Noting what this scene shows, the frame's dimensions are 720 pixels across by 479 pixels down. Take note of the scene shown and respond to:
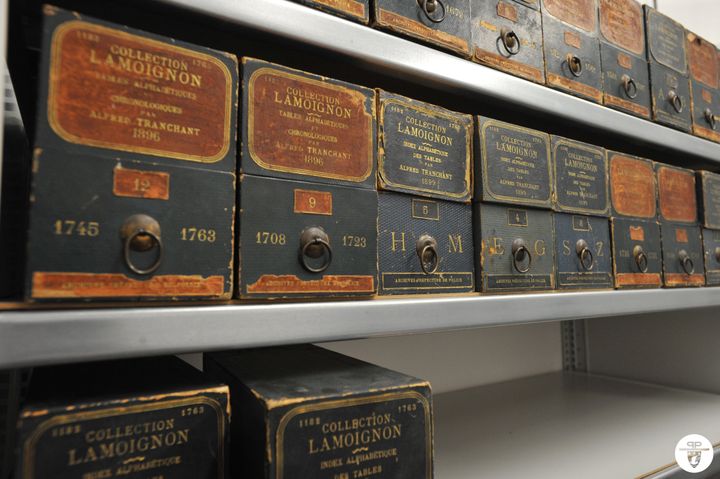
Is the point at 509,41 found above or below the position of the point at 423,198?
above

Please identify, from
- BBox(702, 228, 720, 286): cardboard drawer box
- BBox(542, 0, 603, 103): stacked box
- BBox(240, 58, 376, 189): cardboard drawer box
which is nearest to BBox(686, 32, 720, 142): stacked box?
BBox(702, 228, 720, 286): cardboard drawer box

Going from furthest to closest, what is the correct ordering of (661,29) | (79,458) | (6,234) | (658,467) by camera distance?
(661,29)
(658,467)
(6,234)
(79,458)

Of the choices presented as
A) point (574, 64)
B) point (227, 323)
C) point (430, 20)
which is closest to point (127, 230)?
point (227, 323)

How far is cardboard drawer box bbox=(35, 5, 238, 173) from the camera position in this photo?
1.19 feet

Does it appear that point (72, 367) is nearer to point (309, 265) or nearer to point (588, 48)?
point (309, 265)

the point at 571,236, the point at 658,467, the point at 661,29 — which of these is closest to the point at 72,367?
the point at 571,236

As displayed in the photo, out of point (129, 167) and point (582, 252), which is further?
point (582, 252)

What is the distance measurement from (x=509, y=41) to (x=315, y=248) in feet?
1.54

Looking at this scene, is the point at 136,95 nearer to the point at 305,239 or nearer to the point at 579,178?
the point at 305,239

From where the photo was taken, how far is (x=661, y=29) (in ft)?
3.11

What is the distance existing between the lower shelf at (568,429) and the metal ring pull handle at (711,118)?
644mm

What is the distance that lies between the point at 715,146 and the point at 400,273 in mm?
895

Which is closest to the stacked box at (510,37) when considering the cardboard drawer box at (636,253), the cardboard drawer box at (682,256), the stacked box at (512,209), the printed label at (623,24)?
the stacked box at (512,209)

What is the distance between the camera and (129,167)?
1.26 feet
